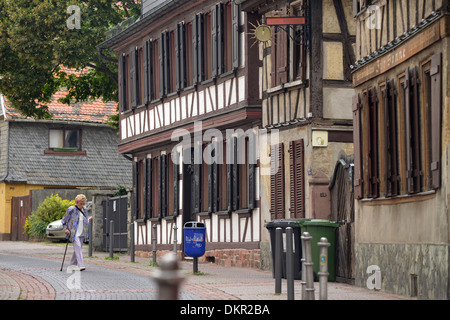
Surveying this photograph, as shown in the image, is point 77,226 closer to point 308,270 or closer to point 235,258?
point 235,258

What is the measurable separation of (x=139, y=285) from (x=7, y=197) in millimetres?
31389

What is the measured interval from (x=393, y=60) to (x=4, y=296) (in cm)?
681

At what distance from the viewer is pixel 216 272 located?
75.2 feet

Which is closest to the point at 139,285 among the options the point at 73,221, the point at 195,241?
the point at 195,241

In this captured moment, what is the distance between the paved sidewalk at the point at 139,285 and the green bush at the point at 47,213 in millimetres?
17308

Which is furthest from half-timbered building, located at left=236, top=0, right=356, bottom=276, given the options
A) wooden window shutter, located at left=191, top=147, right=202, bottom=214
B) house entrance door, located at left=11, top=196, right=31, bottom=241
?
house entrance door, located at left=11, top=196, right=31, bottom=241

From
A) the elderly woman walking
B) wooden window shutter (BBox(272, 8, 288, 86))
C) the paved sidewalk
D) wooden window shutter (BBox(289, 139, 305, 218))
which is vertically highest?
wooden window shutter (BBox(272, 8, 288, 86))

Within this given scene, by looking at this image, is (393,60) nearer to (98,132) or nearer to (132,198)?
(132,198)

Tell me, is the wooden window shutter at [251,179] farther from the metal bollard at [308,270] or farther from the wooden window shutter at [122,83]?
the metal bollard at [308,270]

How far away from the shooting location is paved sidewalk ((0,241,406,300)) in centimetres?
1577

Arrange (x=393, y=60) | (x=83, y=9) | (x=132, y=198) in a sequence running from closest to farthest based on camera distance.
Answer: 1. (x=393, y=60)
2. (x=132, y=198)
3. (x=83, y=9)

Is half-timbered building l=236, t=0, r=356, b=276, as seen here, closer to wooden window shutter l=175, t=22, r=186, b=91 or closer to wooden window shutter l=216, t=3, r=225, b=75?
wooden window shutter l=216, t=3, r=225, b=75

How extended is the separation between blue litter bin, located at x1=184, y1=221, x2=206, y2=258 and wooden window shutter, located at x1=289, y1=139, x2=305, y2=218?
2.03 metres
